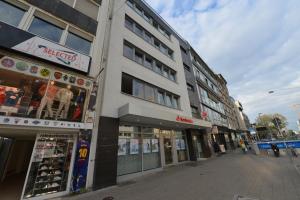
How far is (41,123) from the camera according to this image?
576 cm

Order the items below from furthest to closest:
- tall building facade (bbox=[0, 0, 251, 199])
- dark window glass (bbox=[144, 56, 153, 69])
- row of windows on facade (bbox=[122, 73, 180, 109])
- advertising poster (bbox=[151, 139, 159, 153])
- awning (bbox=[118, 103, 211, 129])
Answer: dark window glass (bbox=[144, 56, 153, 69])
advertising poster (bbox=[151, 139, 159, 153])
row of windows on facade (bbox=[122, 73, 180, 109])
awning (bbox=[118, 103, 211, 129])
tall building facade (bbox=[0, 0, 251, 199])

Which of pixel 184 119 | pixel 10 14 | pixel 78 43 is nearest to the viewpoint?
pixel 10 14

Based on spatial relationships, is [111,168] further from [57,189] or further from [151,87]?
[151,87]

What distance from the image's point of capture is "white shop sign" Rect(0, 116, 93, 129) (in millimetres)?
5100

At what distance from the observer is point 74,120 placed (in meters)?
6.84

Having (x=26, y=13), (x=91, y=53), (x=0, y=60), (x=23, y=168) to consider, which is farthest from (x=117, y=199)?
(x=23, y=168)

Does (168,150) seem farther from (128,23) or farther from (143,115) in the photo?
(128,23)

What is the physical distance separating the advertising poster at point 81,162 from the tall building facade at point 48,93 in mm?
39

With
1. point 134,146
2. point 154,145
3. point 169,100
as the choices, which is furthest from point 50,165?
point 169,100

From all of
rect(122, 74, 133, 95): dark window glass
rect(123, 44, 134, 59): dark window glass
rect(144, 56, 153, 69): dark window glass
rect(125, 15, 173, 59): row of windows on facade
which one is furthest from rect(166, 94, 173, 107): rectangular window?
rect(125, 15, 173, 59): row of windows on facade

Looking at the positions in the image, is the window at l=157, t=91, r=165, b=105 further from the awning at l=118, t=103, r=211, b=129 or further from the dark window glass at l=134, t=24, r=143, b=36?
the dark window glass at l=134, t=24, r=143, b=36

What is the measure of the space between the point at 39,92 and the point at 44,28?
3.63 metres

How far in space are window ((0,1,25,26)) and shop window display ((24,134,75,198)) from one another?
5.53m

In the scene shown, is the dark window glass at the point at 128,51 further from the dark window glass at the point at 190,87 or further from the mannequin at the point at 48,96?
the dark window glass at the point at 190,87
